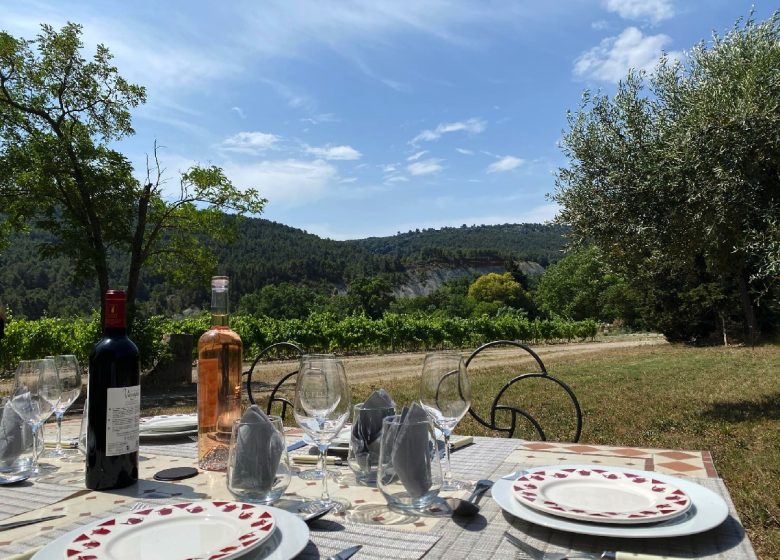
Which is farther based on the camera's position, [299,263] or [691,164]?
[299,263]

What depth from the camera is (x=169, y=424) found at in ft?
6.68

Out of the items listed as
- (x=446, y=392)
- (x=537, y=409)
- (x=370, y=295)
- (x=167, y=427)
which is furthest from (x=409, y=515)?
(x=370, y=295)

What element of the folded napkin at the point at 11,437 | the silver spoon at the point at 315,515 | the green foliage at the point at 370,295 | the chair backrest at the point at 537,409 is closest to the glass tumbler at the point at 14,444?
the folded napkin at the point at 11,437

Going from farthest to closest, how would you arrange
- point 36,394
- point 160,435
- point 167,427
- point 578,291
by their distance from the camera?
point 578,291 → point 167,427 → point 160,435 → point 36,394

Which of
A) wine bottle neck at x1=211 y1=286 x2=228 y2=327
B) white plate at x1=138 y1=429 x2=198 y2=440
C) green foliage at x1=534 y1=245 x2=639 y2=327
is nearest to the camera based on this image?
wine bottle neck at x1=211 y1=286 x2=228 y2=327

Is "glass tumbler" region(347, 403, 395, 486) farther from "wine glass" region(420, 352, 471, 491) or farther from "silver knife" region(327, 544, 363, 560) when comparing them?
"silver knife" region(327, 544, 363, 560)

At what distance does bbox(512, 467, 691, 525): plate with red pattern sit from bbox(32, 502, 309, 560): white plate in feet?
1.36

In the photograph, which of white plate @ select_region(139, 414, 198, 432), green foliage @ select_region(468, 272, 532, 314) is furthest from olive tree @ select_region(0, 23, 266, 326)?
green foliage @ select_region(468, 272, 532, 314)

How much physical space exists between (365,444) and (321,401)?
0.16m

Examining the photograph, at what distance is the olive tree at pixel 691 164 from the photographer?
6.81 metres

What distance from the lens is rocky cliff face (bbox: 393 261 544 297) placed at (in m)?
93.1

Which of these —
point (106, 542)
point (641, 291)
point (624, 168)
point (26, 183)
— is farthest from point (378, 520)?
point (641, 291)

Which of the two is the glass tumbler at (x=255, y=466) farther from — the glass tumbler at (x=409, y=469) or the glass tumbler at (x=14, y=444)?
the glass tumbler at (x=14, y=444)

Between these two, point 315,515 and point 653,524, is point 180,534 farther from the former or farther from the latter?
point 653,524
